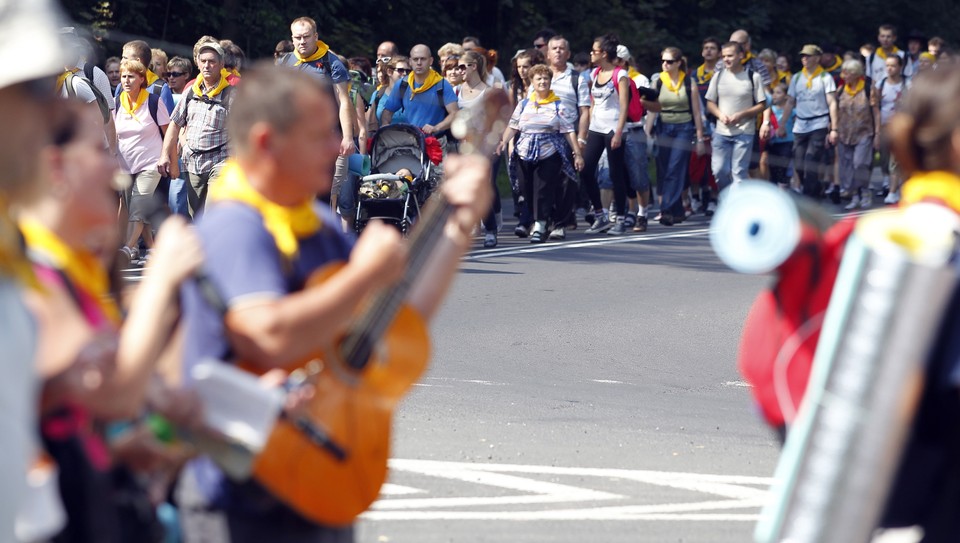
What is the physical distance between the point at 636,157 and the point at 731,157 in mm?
1340

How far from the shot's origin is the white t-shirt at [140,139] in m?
14.8

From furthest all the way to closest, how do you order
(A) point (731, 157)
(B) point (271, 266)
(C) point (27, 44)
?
1. (A) point (731, 157)
2. (B) point (271, 266)
3. (C) point (27, 44)

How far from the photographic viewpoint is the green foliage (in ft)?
95.2

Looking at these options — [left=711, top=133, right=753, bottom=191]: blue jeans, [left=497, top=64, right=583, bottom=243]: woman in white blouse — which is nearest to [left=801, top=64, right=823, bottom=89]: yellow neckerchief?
[left=711, top=133, right=753, bottom=191]: blue jeans

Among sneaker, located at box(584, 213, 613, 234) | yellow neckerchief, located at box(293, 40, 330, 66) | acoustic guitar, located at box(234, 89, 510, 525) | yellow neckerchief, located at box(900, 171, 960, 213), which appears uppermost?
yellow neckerchief, located at box(900, 171, 960, 213)

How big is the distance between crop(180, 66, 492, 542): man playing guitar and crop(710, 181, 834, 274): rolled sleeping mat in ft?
2.22

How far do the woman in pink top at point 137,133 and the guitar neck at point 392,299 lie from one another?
1106 centimetres

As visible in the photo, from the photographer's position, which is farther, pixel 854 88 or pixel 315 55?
pixel 854 88

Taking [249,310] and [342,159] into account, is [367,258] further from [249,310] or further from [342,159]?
[342,159]

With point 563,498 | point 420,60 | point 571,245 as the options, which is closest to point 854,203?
point 571,245

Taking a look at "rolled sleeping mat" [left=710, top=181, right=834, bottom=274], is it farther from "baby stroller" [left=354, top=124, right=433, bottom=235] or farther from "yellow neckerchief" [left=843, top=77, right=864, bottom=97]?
"yellow neckerchief" [left=843, top=77, right=864, bottom=97]

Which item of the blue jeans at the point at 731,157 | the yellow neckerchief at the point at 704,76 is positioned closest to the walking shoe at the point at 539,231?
the blue jeans at the point at 731,157

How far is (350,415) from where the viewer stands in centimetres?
355

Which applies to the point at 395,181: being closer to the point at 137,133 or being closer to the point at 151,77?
the point at 151,77
